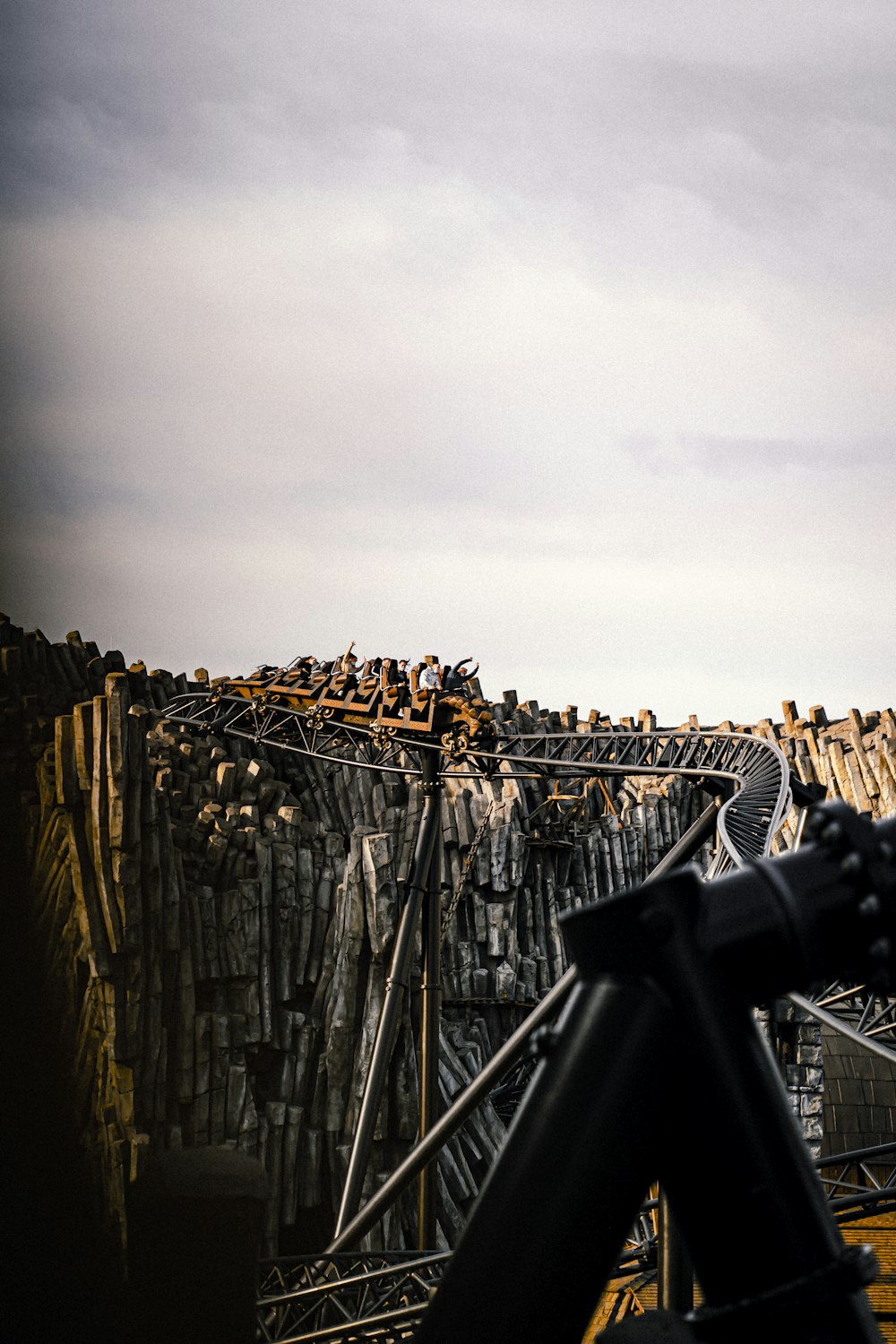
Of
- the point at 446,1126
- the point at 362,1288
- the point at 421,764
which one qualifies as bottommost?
the point at 362,1288

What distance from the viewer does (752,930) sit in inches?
44.2

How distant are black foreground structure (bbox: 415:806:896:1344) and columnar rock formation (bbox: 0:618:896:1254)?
2.74 feet

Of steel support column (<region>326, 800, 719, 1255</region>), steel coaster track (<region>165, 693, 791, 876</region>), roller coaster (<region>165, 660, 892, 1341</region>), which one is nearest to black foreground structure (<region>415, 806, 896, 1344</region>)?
steel support column (<region>326, 800, 719, 1255</region>)

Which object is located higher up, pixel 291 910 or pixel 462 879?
pixel 462 879

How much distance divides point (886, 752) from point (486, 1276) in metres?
17.6

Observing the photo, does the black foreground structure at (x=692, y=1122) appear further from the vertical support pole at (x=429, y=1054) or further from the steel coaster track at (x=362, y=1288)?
the vertical support pole at (x=429, y=1054)

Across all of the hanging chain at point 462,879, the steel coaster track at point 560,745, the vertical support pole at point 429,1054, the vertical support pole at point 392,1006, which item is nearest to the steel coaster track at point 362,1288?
the vertical support pole at point 429,1054

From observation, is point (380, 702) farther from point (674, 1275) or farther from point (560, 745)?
point (674, 1275)

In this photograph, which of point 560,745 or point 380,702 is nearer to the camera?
point 380,702

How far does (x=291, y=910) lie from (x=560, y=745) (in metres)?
3.57

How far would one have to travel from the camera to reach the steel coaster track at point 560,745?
30.6 feet

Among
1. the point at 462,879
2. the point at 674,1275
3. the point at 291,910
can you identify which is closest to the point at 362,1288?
the point at 674,1275

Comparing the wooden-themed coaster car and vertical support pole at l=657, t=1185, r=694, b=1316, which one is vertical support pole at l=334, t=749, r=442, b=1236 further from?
vertical support pole at l=657, t=1185, r=694, b=1316

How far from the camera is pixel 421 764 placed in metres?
10.6
